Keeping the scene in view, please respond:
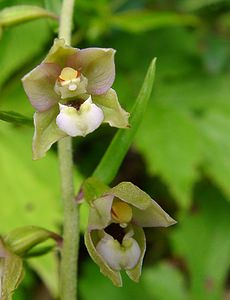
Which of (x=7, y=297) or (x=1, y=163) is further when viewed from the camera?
(x=1, y=163)

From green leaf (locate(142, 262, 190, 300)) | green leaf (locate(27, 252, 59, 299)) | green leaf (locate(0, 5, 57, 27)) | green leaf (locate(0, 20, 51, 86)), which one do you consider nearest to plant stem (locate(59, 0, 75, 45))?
green leaf (locate(0, 5, 57, 27))

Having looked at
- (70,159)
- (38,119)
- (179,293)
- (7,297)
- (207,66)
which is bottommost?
(179,293)

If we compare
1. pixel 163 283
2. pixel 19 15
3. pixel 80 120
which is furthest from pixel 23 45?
pixel 80 120

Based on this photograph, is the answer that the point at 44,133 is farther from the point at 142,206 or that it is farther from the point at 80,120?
the point at 142,206

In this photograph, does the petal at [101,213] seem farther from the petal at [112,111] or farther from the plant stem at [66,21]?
the plant stem at [66,21]

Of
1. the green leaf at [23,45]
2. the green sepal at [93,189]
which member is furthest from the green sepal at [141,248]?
the green leaf at [23,45]

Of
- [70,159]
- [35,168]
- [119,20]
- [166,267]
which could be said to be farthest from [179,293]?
[70,159]

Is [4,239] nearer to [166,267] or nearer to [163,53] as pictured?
[166,267]

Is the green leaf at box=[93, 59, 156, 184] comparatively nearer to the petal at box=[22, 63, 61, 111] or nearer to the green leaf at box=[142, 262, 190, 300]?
the petal at box=[22, 63, 61, 111]
